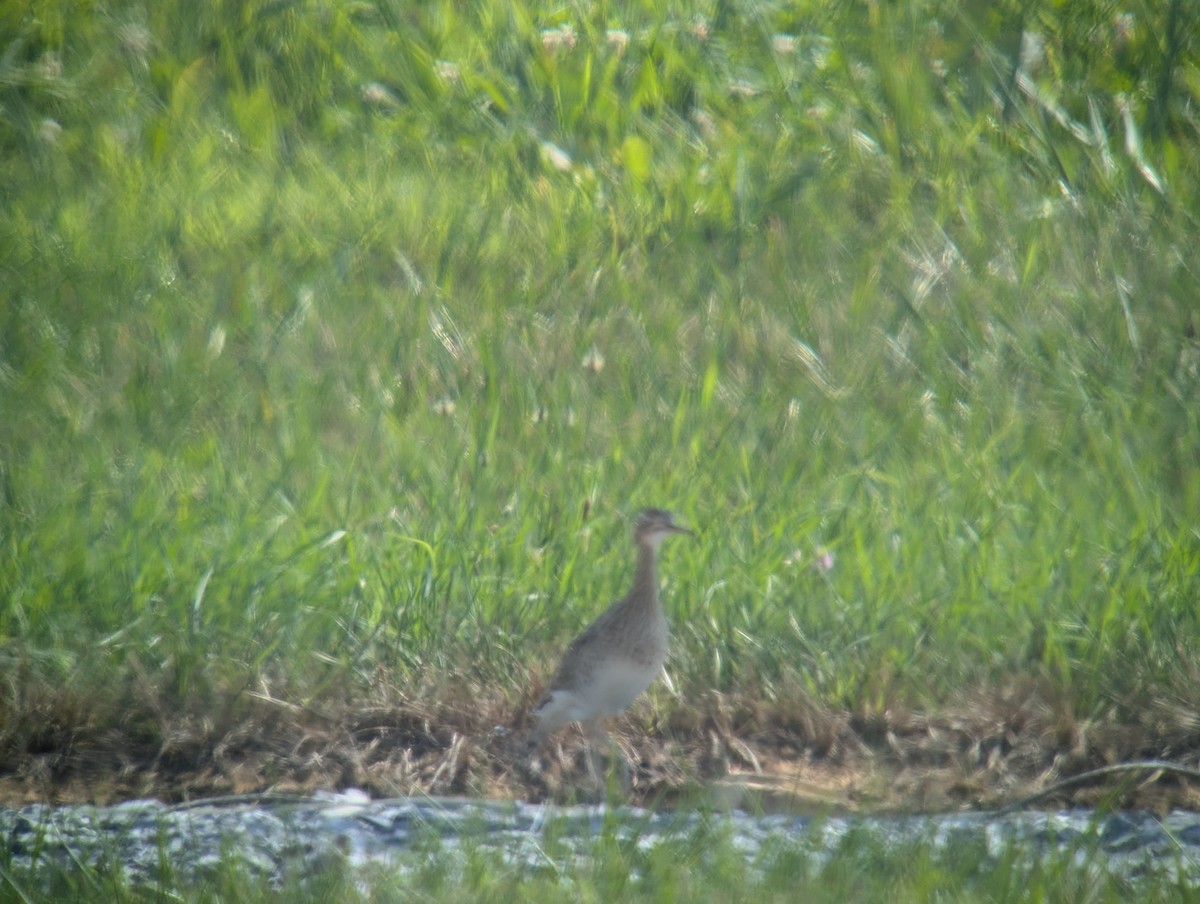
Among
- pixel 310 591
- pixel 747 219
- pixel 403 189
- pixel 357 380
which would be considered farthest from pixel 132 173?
pixel 310 591

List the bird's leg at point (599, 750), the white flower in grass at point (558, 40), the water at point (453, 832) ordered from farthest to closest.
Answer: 1. the white flower in grass at point (558, 40)
2. the bird's leg at point (599, 750)
3. the water at point (453, 832)

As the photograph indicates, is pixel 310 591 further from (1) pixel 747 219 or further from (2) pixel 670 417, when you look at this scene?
(1) pixel 747 219

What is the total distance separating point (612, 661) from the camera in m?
4.30

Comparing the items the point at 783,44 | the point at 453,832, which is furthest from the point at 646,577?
the point at 783,44

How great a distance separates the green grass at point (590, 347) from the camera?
15.8 feet

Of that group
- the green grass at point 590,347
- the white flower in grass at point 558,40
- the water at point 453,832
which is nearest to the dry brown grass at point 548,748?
the green grass at point 590,347

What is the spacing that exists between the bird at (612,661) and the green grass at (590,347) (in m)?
0.29

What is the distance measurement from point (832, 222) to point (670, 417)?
73.4 inches

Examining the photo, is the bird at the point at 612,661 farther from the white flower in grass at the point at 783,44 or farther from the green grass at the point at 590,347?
the white flower in grass at the point at 783,44

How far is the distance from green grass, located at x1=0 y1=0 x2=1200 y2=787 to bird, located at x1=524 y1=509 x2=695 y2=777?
0.96ft

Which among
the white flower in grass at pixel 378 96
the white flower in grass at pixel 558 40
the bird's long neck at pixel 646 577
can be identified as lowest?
the bird's long neck at pixel 646 577

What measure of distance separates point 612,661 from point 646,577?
1.26 feet

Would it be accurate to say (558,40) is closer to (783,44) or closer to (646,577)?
(783,44)

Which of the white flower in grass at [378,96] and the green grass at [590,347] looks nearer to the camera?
the green grass at [590,347]
